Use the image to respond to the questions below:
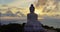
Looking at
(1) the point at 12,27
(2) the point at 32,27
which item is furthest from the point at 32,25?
(1) the point at 12,27

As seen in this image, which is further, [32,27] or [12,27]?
[12,27]

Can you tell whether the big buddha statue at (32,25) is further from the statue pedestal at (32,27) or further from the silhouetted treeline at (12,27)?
the silhouetted treeline at (12,27)

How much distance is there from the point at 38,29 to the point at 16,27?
1992 mm

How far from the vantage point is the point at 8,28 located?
661 cm

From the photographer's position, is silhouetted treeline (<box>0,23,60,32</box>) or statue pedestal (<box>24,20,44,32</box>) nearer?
statue pedestal (<box>24,20,44,32</box>)

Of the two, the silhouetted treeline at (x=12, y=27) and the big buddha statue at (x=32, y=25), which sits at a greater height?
the big buddha statue at (x=32, y=25)

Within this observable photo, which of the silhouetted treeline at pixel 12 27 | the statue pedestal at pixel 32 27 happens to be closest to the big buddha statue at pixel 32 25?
the statue pedestal at pixel 32 27

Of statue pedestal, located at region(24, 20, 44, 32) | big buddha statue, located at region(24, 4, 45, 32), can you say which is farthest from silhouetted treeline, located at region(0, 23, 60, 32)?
statue pedestal, located at region(24, 20, 44, 32)

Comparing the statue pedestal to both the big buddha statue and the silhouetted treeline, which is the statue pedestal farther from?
the silhouetted treeline

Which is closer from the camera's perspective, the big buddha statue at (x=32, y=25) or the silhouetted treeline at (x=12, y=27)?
the big buddha statue at (x=32, y=25)

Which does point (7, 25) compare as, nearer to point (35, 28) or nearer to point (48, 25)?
point (48, 25)

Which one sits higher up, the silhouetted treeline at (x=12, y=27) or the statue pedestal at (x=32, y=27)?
the statue pedestal at (x=32, y=27)

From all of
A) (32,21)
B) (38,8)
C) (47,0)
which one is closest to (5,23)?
(38,8)

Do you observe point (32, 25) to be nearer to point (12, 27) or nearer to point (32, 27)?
point (32, 27)
